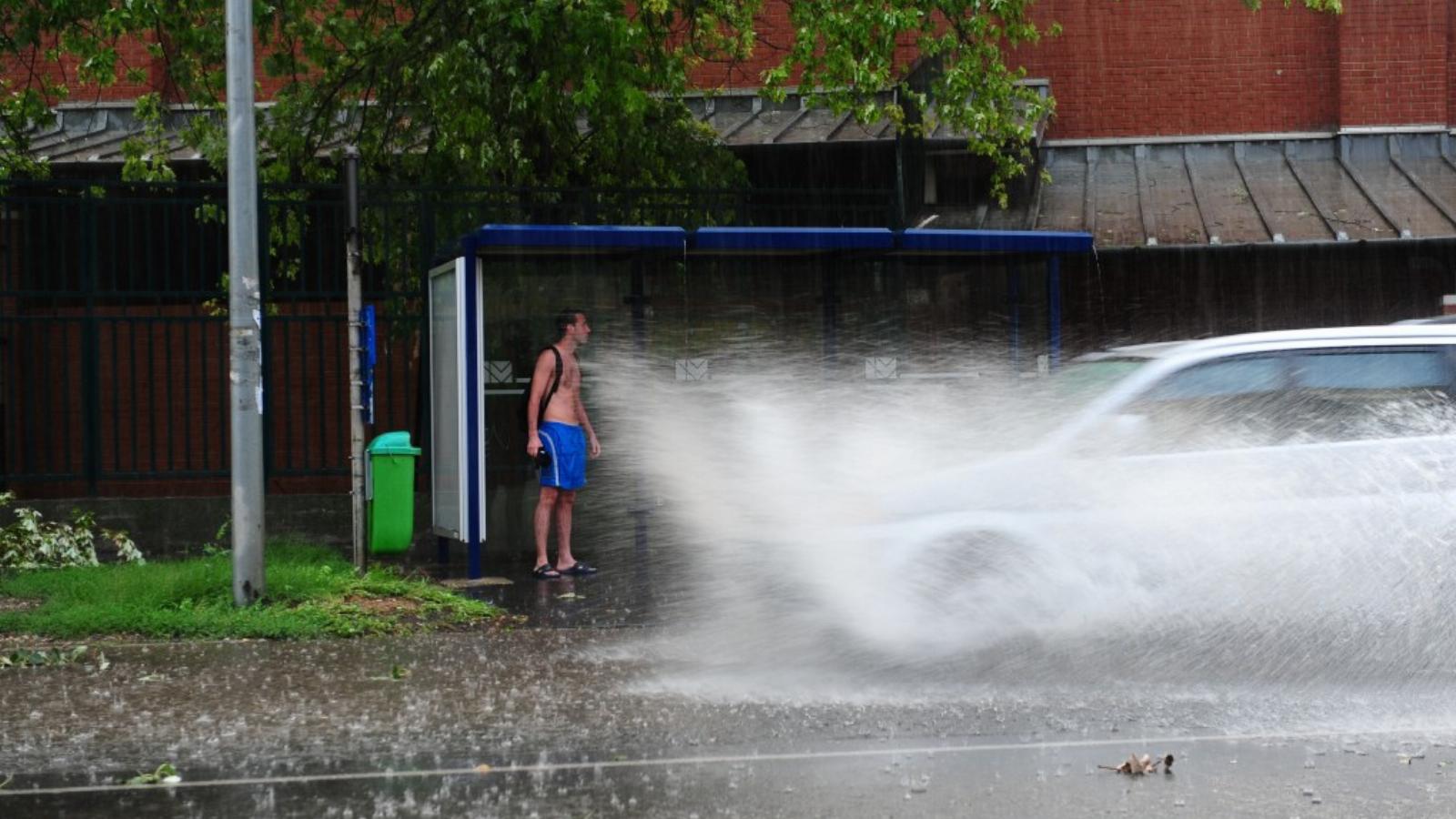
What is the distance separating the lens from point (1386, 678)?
7.82 meters

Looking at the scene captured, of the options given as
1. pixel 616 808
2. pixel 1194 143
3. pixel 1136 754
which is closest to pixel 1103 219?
pixel 1194 143

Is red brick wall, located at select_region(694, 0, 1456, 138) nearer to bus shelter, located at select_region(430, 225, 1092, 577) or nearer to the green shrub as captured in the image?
bus shelter, located at select_region(430, 225, 1092, 577)

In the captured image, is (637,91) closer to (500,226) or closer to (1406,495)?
(500,226)

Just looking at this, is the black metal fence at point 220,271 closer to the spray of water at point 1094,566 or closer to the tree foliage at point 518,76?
the tree foliage at point 518,76

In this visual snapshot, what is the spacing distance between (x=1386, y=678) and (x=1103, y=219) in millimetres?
10340

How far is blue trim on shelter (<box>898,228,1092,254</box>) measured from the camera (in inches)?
516

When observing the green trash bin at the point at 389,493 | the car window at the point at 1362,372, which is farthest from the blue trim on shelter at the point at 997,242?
the car window at the point at 1362,372

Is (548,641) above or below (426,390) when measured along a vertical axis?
below

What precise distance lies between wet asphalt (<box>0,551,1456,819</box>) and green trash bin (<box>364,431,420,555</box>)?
2743 mm

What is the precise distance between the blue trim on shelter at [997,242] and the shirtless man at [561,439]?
2931mm

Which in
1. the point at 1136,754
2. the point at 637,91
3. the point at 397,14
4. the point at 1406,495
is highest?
the point at 397,14

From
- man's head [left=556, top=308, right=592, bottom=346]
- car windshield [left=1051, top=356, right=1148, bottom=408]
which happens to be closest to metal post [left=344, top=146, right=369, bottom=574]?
man's head [left=556, top=308, right=592, bottom=346]

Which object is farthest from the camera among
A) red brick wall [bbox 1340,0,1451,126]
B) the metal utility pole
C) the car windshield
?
red brick wall [bbox 1340,0,1451,126]

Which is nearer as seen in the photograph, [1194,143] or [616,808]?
[616,808]
